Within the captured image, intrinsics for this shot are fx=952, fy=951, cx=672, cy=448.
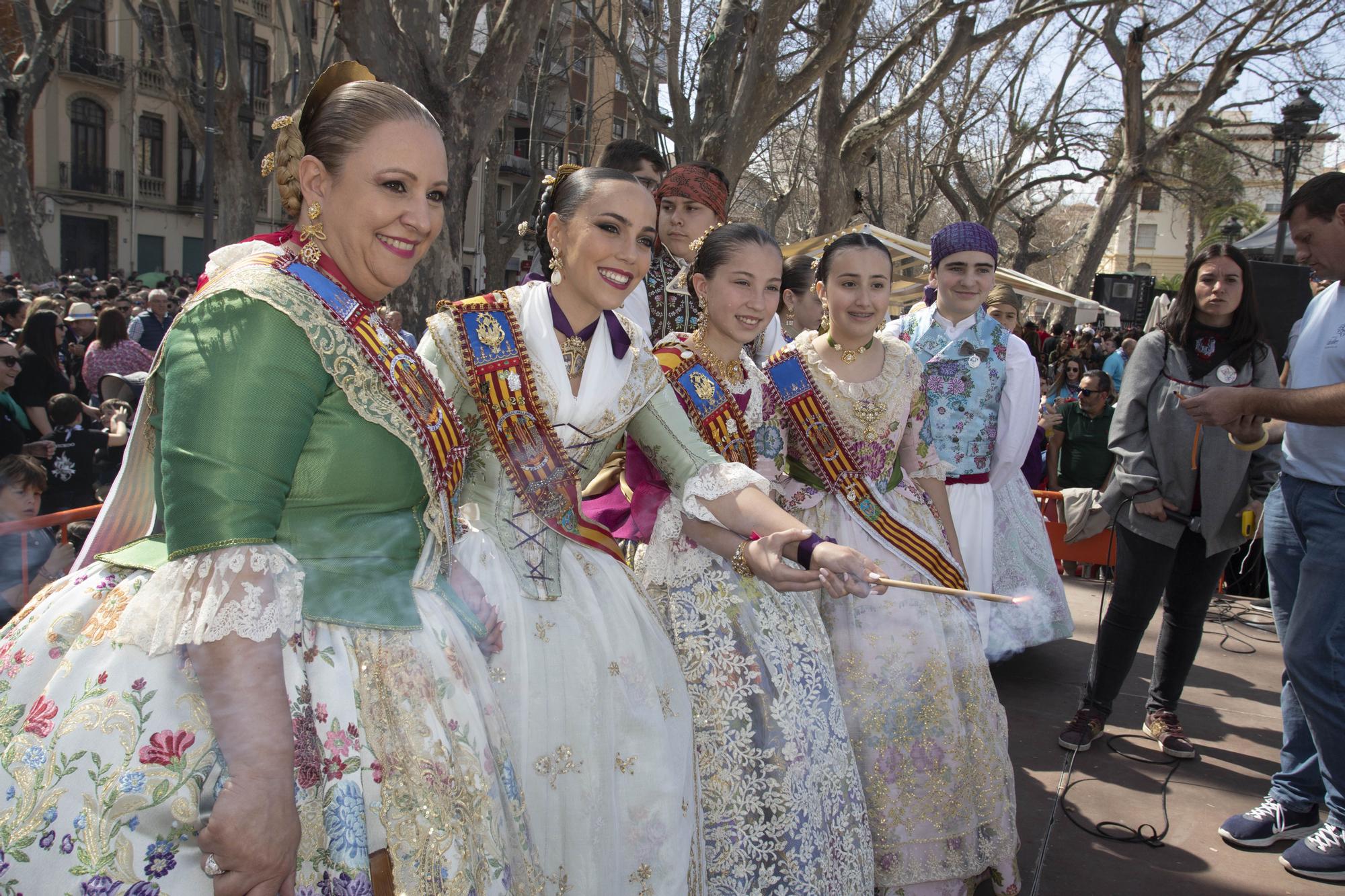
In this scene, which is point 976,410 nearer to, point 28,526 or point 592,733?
point 592,733

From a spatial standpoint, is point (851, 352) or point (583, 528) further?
point (851, 352)

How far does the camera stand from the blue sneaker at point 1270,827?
3.51 meters

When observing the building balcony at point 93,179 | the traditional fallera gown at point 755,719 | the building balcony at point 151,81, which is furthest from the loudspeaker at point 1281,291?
the building balcony at point 93,179

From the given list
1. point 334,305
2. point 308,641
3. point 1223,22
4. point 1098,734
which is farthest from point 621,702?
point 1223,22

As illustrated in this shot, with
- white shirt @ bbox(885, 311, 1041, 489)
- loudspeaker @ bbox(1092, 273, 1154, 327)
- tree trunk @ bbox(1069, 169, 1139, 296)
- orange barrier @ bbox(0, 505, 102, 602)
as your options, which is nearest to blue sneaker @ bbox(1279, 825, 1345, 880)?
white shirt @ bbox(885, 311, 1041, 489)

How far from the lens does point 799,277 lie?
4711mm

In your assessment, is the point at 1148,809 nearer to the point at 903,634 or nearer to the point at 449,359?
the point at 903,634

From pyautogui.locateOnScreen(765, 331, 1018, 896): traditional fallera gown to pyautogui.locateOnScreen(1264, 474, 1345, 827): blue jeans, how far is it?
1.12 m

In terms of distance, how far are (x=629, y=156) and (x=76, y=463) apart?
3.58 metres

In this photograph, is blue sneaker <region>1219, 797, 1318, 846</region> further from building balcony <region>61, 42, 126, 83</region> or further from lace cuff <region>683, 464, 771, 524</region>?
building balcony <region>61, 42, 126, 83</region>

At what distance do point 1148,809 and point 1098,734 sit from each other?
1.73 feet

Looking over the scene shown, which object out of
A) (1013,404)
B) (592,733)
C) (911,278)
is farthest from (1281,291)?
(911,278)

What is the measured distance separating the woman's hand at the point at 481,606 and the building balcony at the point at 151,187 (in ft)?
114

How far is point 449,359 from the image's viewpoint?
2.30 meters
